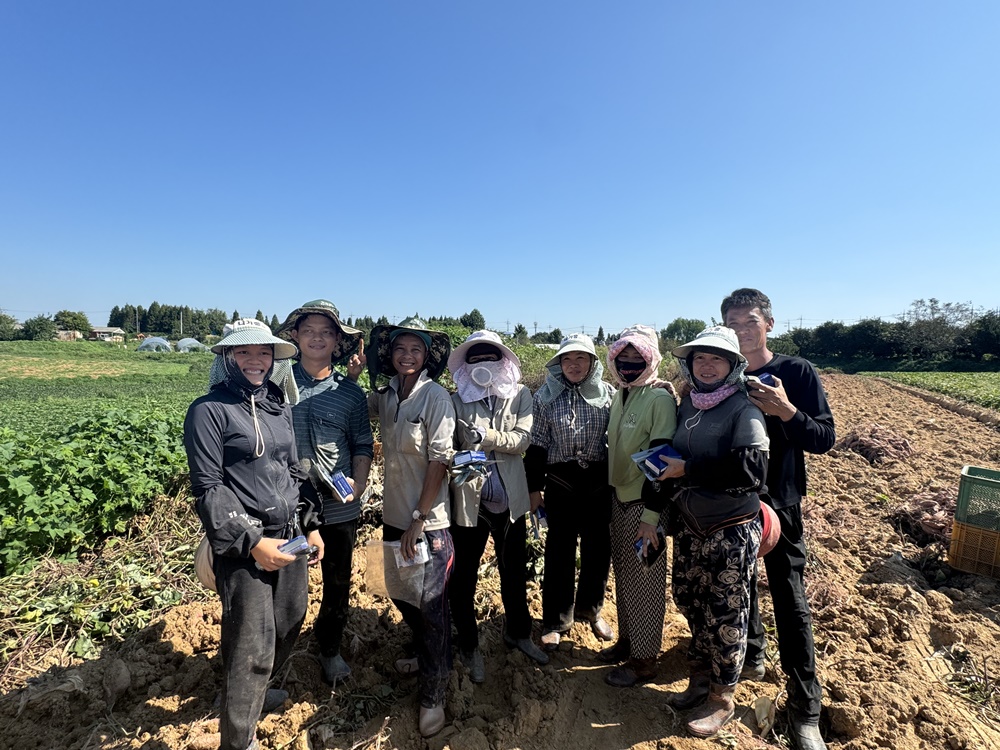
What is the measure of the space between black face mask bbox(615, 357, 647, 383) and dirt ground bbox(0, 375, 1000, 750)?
1633mm

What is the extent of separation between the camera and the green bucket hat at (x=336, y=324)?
94.0 inches

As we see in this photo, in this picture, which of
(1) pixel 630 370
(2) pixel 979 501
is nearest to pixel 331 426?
(1) pixel 630 370

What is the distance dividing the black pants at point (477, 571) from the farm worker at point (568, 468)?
0.62 feet

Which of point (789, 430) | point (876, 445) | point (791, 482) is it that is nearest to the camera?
point (789, 430)

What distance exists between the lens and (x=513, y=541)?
8.98 feet

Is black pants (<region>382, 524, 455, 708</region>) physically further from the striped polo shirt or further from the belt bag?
the belt bag

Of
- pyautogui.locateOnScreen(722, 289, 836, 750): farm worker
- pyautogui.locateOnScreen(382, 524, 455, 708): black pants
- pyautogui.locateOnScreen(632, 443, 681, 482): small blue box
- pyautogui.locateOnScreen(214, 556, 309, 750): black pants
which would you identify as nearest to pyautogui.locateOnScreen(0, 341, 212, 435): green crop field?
pyautogui.locateOnScreen(214, 556, 309, 750): black pants

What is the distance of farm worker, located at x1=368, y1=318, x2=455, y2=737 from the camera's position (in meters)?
2.25

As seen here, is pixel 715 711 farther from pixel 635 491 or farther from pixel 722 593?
pixel 635 491

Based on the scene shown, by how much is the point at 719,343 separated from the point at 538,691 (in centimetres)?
196

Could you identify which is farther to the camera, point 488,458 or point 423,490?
point 488,458

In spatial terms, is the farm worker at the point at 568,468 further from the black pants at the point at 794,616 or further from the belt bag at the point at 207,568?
the belt bag at the point at 207,568

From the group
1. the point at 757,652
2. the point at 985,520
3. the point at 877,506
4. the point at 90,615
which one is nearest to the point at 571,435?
the point at 757,652

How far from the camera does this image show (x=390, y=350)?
2.43 meters
